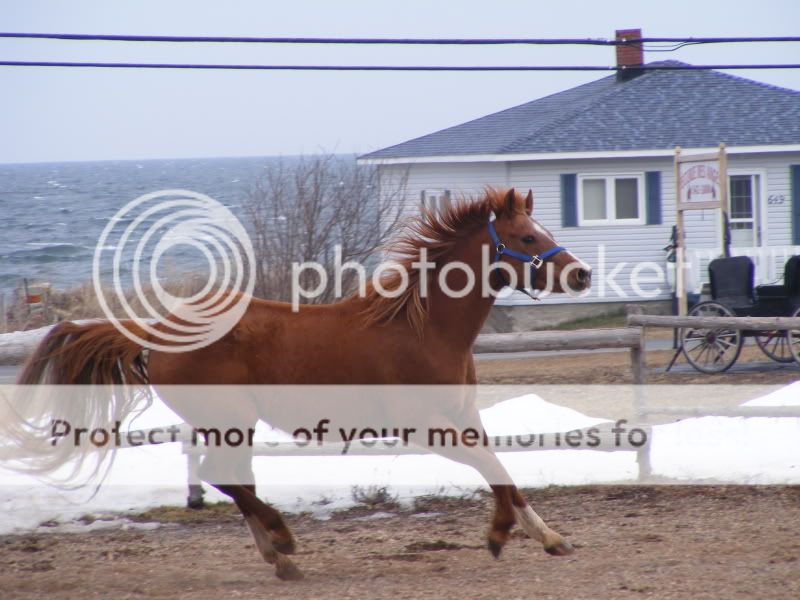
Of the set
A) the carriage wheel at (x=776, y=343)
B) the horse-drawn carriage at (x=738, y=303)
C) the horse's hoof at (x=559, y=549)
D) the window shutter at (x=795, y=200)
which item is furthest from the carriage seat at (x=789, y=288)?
the window shutter at (x=795, y=200)

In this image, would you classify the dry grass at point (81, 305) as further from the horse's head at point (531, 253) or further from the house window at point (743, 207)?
the house window at point (743, 207)

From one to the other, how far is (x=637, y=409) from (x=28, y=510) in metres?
4.65

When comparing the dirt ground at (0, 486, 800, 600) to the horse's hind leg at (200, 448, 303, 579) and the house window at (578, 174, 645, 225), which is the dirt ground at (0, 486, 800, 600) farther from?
the house window at (578, 174, 645, 225)

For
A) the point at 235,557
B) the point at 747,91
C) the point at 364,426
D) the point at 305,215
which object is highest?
the point at 747,91

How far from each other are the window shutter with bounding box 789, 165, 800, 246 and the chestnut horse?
1669 centimetres

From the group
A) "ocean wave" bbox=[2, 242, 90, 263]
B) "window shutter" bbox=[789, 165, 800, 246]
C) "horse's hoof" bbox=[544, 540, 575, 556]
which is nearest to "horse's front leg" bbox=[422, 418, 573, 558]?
"horse's hoof" bbox=[544, 540, 575, 556]

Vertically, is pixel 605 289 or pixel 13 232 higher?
pixel 13 232

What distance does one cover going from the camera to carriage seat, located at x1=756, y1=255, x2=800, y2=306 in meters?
12.2

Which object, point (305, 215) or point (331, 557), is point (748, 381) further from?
point (331, 557)

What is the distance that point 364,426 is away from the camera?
18.2 ft

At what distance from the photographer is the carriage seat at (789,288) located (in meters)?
12.2

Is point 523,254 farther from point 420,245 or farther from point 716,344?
point 716,344

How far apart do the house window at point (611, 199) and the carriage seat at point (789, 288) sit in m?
7.87

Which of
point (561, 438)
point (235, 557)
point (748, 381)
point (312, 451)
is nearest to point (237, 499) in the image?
point (235, 557)
